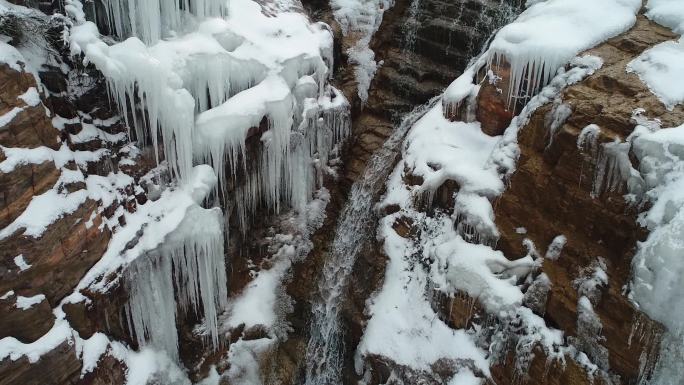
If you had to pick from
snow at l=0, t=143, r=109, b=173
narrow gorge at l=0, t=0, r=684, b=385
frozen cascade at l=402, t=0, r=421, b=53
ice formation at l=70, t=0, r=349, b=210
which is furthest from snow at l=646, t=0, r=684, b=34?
snow at l=0, t=143, r=109, b=173

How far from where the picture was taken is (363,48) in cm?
952

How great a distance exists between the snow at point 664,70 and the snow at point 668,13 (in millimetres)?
407

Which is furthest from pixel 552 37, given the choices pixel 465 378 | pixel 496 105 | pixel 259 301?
pixel 259 301

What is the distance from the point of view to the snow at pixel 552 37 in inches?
219

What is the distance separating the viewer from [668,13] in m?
5.78

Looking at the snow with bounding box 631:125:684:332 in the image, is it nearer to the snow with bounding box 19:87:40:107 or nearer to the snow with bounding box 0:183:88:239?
the snow with bounding box 0:183:88:239

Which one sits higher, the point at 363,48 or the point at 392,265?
the point at 363,48

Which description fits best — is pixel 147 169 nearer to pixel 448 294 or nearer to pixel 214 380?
pixel 214 380

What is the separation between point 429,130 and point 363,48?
369 centimetres

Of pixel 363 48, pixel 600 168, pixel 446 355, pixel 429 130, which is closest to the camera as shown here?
pixel 600 168

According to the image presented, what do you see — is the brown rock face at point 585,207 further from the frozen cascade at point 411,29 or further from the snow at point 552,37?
the frozen cascade at point 411,29

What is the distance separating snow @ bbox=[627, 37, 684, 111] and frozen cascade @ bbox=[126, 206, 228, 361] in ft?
16.2

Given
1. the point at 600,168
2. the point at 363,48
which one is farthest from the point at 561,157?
the point at 363,48

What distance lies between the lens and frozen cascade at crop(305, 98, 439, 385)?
6469 mm
